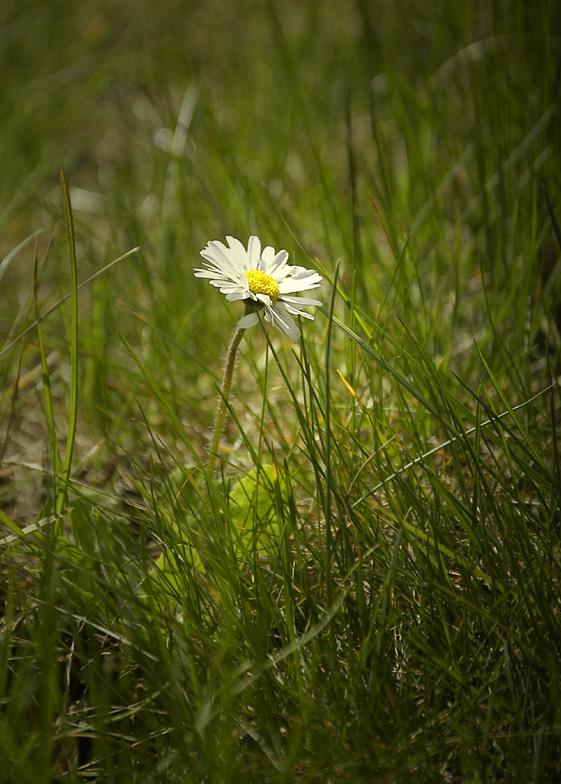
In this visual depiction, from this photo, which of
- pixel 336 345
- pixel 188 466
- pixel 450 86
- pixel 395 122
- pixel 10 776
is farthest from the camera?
pixel 395 122

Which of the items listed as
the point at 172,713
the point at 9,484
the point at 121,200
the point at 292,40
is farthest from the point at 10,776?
the point at 292,40

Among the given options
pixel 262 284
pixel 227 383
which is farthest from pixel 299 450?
pixel 262 284

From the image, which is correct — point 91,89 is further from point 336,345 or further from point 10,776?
point 10,776

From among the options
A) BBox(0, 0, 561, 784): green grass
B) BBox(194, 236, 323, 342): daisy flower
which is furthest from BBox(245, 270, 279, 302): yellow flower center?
BBox(0, 0, 561, 784): green grass

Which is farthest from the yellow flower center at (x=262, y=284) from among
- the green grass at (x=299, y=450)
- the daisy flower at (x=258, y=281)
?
the green grass at (x=299, y=450)

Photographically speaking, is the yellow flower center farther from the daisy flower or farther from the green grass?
the green grass

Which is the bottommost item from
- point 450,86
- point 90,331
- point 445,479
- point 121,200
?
point 445,479

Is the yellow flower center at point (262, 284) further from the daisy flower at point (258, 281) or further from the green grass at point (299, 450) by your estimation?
the green grass at point (299, 450)
